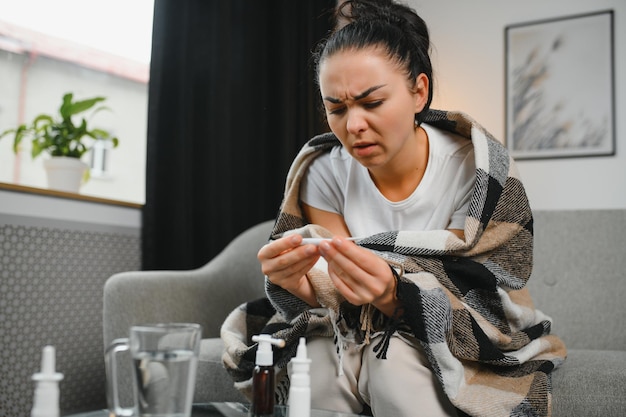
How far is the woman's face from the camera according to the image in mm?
1122

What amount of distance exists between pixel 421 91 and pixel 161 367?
0.82m

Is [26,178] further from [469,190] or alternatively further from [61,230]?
[469,190]

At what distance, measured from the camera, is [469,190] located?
1.21 meters

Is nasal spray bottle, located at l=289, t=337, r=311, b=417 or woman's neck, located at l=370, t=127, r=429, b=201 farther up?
woman's neck, located at l=370, t=127, r=429, b=201

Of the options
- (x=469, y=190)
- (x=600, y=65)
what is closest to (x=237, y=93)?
(x=600, y=65)

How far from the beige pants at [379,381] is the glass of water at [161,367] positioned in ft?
1.36

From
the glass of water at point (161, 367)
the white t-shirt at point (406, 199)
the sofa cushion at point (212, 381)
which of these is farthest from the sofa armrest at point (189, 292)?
the glass of water at point (161, 367)

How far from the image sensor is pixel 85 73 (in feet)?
7.63

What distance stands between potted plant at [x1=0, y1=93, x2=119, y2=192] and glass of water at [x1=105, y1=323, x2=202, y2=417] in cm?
155

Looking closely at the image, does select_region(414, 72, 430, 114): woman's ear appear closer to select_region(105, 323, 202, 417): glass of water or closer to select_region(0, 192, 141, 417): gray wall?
select_region(105, 323, 202, 417): glass of water

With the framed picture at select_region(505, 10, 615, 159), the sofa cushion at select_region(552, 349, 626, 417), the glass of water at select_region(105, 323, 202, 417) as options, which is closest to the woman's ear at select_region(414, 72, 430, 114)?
the sofa cushion at select_region(552, 349, 626, 417)

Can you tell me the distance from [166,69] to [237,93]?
46cm

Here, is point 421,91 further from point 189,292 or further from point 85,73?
point 85,73

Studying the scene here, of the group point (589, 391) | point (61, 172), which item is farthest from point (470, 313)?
point (61, 172)
